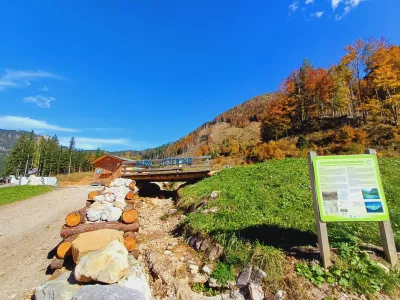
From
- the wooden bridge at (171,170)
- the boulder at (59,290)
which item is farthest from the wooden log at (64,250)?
the wooden bridge at (171,170)

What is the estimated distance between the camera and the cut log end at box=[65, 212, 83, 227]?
699cm

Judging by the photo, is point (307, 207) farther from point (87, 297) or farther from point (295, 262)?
point (87, 297)

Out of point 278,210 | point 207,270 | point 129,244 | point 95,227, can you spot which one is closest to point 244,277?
point 207,270

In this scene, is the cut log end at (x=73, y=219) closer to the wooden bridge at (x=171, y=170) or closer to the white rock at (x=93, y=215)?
the white rock at (x=93, y=215)

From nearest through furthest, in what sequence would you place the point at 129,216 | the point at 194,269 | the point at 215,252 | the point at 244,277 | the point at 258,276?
the point at 258,276 < the point at 244,277 < the point at 194,269 < the point at 215,252 < the point at 129,216

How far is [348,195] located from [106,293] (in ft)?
15.7

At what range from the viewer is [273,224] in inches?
234

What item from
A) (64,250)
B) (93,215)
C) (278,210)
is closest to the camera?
(64,250)

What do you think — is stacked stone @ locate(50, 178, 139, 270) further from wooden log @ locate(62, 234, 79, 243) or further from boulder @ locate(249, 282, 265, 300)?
boulder @ locate(249, 282, 265, 300)

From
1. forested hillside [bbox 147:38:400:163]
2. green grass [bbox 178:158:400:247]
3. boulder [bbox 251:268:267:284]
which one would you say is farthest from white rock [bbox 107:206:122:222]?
forested hillside [bbox 147:38:400:163]

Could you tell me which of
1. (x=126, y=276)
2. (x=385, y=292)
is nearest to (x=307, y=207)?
(x=385, y=292)

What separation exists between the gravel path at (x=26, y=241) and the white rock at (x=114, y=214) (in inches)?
88.0

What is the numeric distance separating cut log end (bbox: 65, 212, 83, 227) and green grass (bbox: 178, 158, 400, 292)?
368cm

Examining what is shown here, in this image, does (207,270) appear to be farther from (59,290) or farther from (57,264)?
(57,264)
